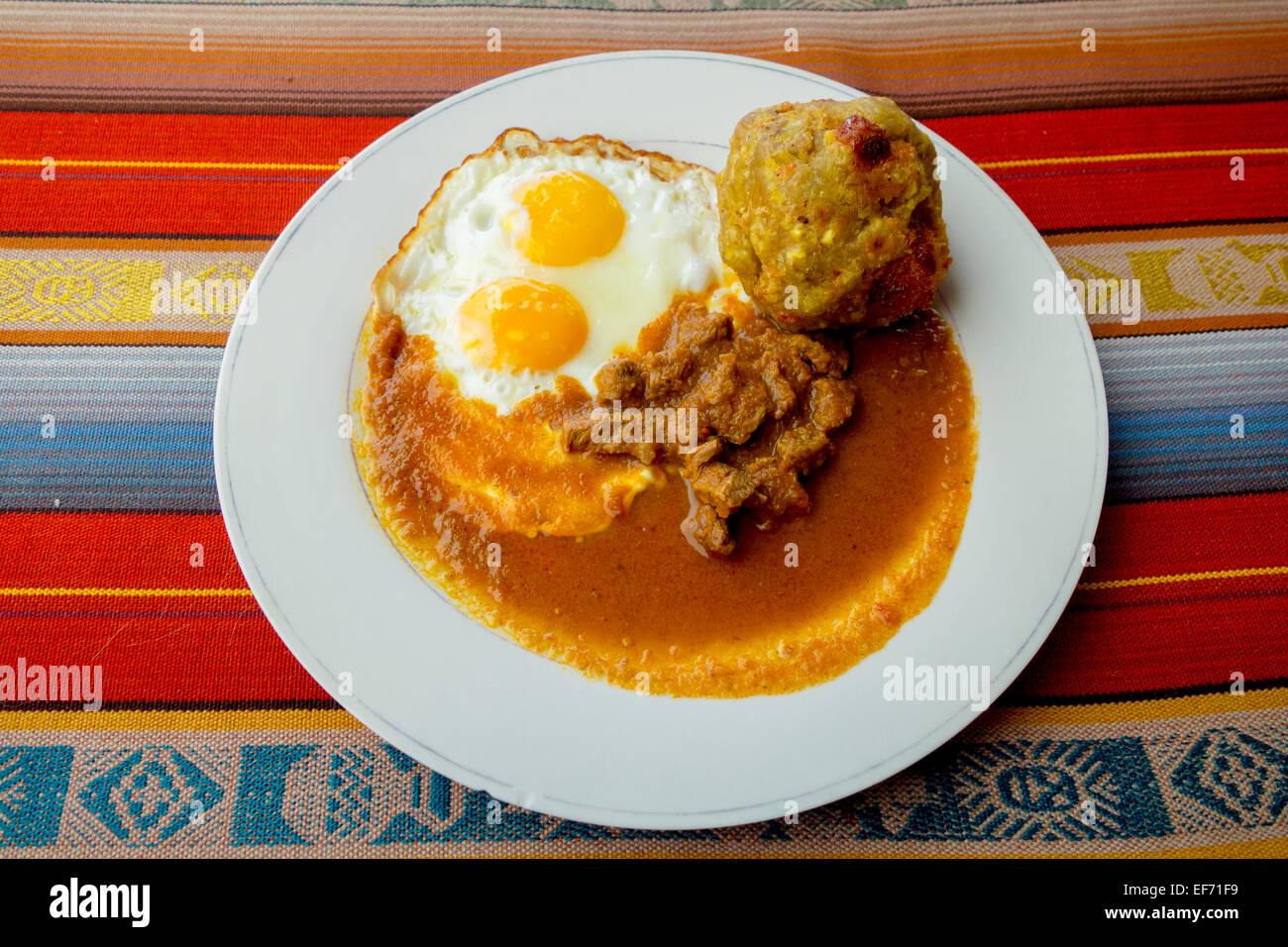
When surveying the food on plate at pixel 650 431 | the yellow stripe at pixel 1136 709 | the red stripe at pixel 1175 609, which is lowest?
the yellow stripe at pixel 1136 709

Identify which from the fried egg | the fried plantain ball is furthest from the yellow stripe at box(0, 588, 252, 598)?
the fried plantain ball

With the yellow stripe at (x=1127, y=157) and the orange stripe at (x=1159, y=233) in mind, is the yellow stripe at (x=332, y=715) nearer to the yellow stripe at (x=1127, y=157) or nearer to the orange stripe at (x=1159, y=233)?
the orange stripe at (x=1159, y=233)

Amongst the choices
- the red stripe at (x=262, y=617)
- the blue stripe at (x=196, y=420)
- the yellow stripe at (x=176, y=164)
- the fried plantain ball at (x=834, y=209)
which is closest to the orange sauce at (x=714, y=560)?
the fried plantain ball at (x=834, y=209)

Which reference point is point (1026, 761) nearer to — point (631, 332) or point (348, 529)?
point (631, 332)

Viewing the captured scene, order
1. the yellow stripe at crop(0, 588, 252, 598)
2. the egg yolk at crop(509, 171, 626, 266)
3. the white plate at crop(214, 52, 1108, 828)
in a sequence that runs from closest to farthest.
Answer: the white plate at crop(214, 52, 1108, 828)
the yellow stripe at crop(0, 588, 252, 598)
the egg yolk at crop(509, 171, 626, 266)

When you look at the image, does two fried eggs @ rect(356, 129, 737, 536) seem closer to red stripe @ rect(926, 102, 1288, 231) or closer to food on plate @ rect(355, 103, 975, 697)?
food on plate @ rect(355, 103, 975, 697)

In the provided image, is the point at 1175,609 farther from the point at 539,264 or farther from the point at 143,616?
the point at 143,616

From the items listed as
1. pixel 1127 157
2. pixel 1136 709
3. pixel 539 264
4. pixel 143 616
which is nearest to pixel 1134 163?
pixel 1127 157
